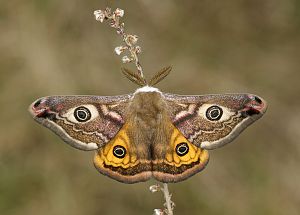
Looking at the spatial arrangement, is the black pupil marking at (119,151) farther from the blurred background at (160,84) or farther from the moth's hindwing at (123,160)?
the blurred background at (160,84)

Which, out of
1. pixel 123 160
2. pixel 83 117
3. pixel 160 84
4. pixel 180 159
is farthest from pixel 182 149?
pixel 160 84

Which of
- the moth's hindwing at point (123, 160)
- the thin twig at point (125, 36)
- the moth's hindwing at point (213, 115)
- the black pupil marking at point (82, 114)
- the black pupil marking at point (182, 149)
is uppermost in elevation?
the thin twig at point (125, 36)

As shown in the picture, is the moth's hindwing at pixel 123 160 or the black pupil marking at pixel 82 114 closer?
the moth's hindwing at pixel 123 160

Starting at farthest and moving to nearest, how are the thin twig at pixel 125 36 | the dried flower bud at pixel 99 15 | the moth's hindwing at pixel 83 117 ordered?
the moth's hindwing at pixel 83 117, the dried flower bud at pixel 99 15, the thin twig at pixel 125 36

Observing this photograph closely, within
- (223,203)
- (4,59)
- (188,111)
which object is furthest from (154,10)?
(188,111)

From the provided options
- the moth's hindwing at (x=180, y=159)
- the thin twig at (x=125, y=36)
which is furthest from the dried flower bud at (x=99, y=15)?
the moth's hindwing at (x=180, y=159)

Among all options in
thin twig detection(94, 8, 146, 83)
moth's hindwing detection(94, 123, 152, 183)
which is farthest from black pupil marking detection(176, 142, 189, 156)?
thin twig detection(94, 8, 146, 83)

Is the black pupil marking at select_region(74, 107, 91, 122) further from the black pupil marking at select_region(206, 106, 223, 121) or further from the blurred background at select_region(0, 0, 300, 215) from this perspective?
the blurred background at select_region(0, 0, 300, 215)
